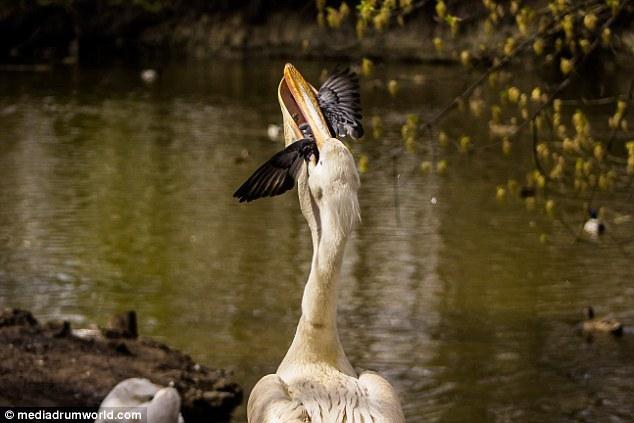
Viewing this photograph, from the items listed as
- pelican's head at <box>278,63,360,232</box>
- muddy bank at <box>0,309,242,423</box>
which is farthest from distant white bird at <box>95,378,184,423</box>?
pelican's head at <box>278,63,360,232</box>

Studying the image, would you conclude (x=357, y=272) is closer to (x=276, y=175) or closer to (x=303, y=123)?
(x=303, y=123)

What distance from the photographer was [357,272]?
41.1ft

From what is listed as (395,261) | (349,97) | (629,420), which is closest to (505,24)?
(395,261)

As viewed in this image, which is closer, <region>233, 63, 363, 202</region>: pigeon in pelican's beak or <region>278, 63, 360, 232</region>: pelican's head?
<region>278, 63, 360, 232</region>: pelican's head

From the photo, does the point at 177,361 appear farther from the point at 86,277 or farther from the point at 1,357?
the point at 86,277

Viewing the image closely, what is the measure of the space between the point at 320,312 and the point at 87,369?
441 centimetres

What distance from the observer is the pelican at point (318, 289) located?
379 centimetres

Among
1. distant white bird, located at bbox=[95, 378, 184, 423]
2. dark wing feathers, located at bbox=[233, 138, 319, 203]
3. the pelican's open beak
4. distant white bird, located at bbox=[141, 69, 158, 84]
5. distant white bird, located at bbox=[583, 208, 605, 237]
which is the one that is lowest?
distant white bird, located at bbox=[95, 378, 184, 423]

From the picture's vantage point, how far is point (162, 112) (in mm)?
25297

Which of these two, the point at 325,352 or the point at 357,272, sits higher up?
the point at 325,352

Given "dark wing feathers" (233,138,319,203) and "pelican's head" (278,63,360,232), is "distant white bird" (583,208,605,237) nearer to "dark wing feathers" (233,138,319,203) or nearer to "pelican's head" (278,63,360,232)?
"pelican's head" (278,63,360,232)

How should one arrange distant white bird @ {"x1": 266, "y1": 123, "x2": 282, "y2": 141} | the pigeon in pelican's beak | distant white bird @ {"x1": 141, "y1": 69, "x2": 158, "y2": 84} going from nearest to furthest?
1. the pigeon in pelican's beak
2. distant white bird @ {"x1": 266, "y1": 123, "x2": 282, "y2": 141}
3. distant white bird @ {"x1": 141, "y1": 69, "x2": 158, "y2": 84}

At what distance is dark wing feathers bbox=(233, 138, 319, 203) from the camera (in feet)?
12.7

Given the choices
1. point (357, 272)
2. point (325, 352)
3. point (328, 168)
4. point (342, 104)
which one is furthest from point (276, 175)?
point (357, 272)
